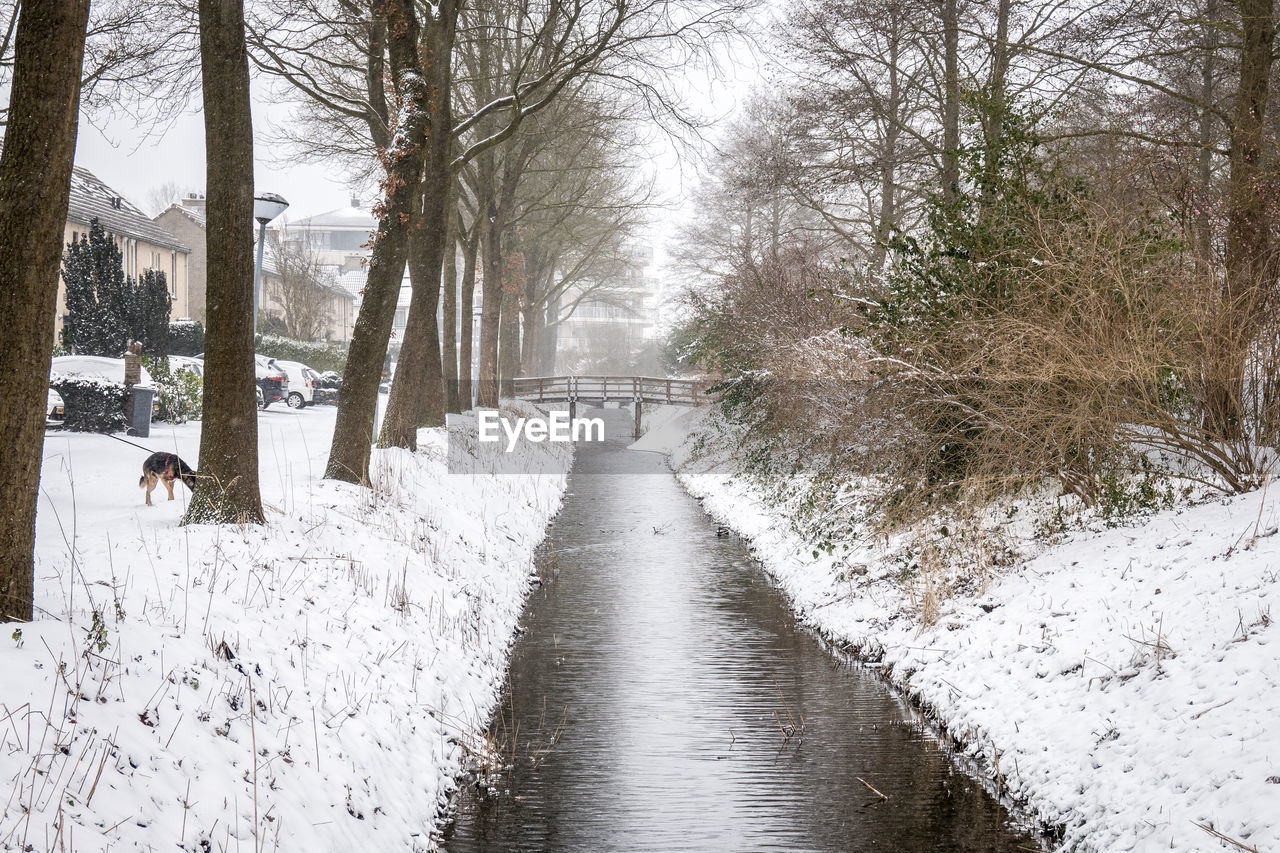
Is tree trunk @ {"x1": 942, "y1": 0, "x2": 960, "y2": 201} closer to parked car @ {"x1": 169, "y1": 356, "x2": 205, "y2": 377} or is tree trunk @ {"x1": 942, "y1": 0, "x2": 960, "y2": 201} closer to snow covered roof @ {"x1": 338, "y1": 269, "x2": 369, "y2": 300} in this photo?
parked car @ {"x1": 169, "y1": 356, "x2": 205, "y2": 377}

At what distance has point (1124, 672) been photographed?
6406mm

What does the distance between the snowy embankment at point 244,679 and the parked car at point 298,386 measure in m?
20.4

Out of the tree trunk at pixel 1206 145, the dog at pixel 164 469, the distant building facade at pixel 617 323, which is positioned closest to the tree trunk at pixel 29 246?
the dog at pixel 164 469

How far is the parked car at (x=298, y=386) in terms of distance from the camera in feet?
99.6

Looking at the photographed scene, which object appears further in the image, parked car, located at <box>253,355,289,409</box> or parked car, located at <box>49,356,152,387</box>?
parked car, located at <box>253,355,289,409</box>

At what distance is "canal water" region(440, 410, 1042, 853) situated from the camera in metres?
5.85

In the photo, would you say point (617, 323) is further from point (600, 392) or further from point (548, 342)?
point (600, 392)

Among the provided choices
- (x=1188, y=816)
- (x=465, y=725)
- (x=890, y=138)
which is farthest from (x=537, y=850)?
(x=890, y=138)

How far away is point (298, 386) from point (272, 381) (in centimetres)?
145

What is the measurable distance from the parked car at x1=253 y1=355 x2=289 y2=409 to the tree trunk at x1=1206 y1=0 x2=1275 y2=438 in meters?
24.3

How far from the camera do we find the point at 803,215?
32.0 meters

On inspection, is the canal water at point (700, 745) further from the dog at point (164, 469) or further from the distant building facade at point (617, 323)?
the distant building facade at point (617, 323)

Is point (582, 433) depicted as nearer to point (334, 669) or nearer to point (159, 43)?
point (159, 43)

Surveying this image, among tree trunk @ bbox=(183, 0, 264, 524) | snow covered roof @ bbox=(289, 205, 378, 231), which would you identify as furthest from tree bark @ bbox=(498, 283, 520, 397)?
snow covered roof @ bbox=(289, 205, 378, 231)
